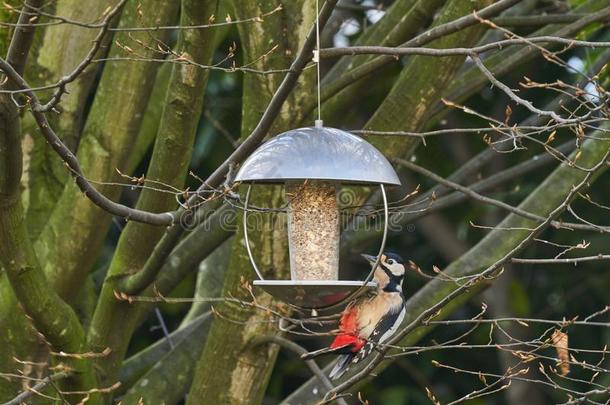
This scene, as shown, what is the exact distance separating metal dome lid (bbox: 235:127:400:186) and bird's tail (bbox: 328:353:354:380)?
4.16 feet

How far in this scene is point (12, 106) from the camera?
370cm

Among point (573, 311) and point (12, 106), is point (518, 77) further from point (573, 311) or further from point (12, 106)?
point (12, 106)

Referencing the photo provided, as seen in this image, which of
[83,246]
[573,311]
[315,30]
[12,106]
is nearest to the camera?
[315,30]

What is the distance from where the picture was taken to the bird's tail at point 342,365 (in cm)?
450

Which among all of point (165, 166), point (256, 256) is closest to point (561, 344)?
point (256, 256)

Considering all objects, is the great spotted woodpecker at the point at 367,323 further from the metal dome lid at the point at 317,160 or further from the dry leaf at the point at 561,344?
the metal dome lid at the point at 317,160

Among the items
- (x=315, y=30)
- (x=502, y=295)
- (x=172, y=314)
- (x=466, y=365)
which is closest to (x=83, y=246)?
(x=315, y=30)

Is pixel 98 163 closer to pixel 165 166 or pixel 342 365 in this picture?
pixel 165 166

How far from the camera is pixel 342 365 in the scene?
453 centimetres

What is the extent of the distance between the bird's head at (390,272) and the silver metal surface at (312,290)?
1.07 meters

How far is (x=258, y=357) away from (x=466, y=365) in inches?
223

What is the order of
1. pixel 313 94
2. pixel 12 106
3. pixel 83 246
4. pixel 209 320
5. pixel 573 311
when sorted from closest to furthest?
pixel 12 106 → pixel 313 94 → pixel 83 246 → pixel 209 320 → pixel 573 311

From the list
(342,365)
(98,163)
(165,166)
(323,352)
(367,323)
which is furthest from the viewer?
(98,163)

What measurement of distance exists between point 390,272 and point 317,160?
1483 mm
